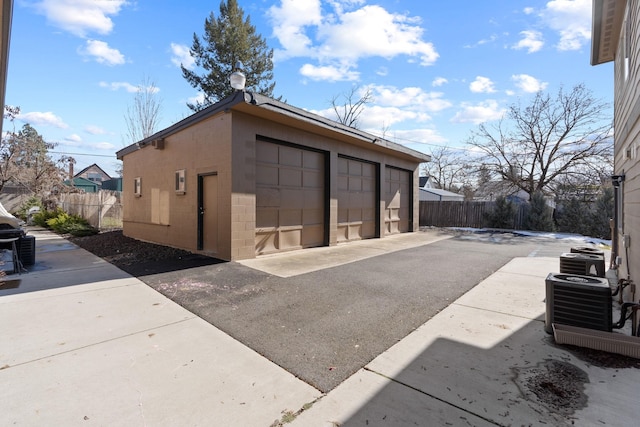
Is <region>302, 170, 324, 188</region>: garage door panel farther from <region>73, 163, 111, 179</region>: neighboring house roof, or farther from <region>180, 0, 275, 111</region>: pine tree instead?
<region>73, 163, 111, 179</region>: neighboring house roof

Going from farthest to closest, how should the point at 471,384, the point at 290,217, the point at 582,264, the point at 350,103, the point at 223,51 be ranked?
the point at 350,103, the point at 223,51, the point at 290,217, the point at 582,264, the point at 471,384

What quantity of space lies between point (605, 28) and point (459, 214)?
40.8ft

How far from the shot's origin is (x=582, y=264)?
451cm

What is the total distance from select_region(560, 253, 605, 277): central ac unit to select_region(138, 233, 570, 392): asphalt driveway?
1306mm

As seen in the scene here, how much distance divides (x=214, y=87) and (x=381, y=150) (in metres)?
12.7

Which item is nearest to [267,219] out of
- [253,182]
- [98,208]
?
[253,182]

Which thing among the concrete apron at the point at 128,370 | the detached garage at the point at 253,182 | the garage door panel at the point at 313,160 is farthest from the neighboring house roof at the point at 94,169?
the concrete apron at the point at 128,370

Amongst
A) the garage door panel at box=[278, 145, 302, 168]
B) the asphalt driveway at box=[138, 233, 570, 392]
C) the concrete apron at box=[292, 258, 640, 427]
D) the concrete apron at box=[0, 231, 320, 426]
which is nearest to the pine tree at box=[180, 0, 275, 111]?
the garage door panel at box=[278, 145, 302, 168]

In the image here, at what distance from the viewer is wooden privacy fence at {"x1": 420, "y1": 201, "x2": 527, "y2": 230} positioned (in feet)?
51.6

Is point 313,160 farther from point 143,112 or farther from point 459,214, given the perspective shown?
point 143,112

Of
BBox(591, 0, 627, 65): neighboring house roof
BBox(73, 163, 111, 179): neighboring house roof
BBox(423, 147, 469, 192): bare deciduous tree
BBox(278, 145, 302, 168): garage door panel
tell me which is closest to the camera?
BBox(591, 0, 627, 65): neighboring house roof

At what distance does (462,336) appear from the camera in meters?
3.16

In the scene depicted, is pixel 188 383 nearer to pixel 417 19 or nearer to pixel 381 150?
pixel 381 150

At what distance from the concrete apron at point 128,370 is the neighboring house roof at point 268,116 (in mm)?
4153
